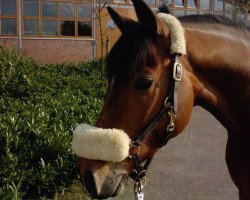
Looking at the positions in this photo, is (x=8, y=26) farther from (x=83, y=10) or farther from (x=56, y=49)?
(x=83, y=10)

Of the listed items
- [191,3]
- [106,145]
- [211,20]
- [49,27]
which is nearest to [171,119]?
[106,145]

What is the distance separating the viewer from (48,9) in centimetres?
1834

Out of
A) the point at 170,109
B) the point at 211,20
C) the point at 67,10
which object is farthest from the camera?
the point at 67,10

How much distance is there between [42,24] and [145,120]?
17117 mm

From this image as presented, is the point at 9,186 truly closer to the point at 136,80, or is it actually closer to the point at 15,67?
the point at 136,80

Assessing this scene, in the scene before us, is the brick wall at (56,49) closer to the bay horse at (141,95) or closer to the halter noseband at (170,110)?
the bay horse at (141,95)

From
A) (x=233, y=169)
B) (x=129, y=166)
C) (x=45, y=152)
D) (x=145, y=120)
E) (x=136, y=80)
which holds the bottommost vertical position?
(x=45, y=152)

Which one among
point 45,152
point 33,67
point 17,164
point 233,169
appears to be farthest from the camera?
point 33,67

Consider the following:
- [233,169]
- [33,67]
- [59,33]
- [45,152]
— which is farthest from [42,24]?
[233,169]

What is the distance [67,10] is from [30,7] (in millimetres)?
1745

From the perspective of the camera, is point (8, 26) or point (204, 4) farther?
point (204, 4)

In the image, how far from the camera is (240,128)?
2.38 meters

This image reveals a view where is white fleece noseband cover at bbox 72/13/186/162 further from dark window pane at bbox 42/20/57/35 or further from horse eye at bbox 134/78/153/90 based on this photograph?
dark window pane at bbox 42/20/57/35

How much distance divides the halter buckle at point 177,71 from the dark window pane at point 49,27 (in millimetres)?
16926
